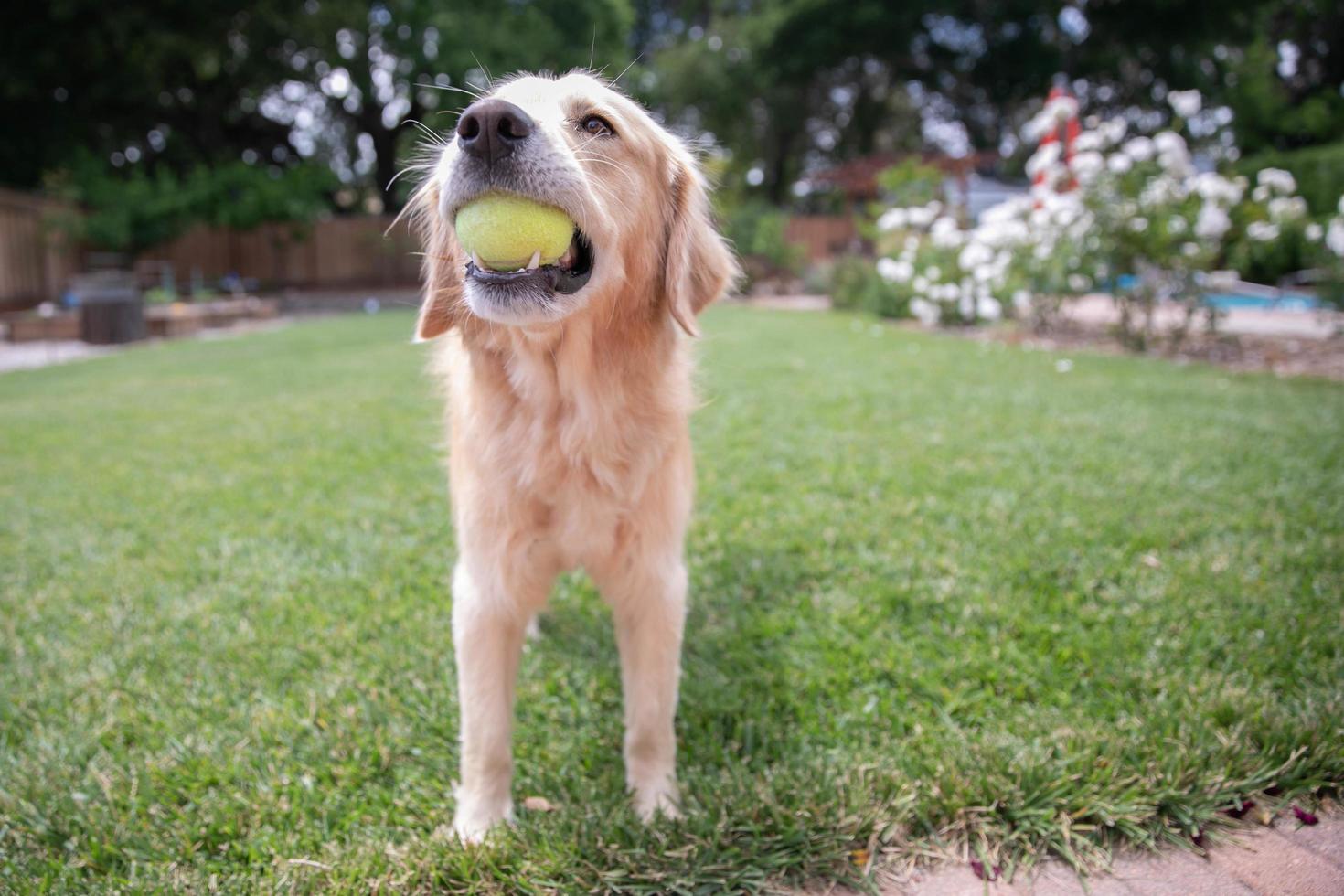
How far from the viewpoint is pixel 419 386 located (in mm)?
7352

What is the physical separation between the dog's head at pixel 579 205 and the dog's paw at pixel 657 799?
1.19 m

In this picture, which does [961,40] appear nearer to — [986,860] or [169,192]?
[169,192]

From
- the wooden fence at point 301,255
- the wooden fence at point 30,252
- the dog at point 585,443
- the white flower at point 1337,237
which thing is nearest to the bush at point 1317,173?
the white flower at point 1337,237


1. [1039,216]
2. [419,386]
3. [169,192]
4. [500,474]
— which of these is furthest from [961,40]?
[500,474]

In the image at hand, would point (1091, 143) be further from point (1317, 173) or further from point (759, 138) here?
point (759, 138)

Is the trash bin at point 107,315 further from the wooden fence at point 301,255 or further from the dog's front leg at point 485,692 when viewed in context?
the dog's front leg at point 485,692

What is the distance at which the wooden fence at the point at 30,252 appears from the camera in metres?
15.2

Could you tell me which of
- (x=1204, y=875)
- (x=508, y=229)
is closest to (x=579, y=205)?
(x=508, y=229)

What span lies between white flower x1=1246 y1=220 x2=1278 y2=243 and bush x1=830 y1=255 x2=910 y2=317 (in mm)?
5110

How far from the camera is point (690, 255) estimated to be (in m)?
2.10

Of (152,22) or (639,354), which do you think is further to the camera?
(152,22)

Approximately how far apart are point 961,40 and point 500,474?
111 feet

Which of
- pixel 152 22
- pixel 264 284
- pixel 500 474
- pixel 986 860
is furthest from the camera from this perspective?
pixel 264 284

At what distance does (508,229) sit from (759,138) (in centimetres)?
3386
